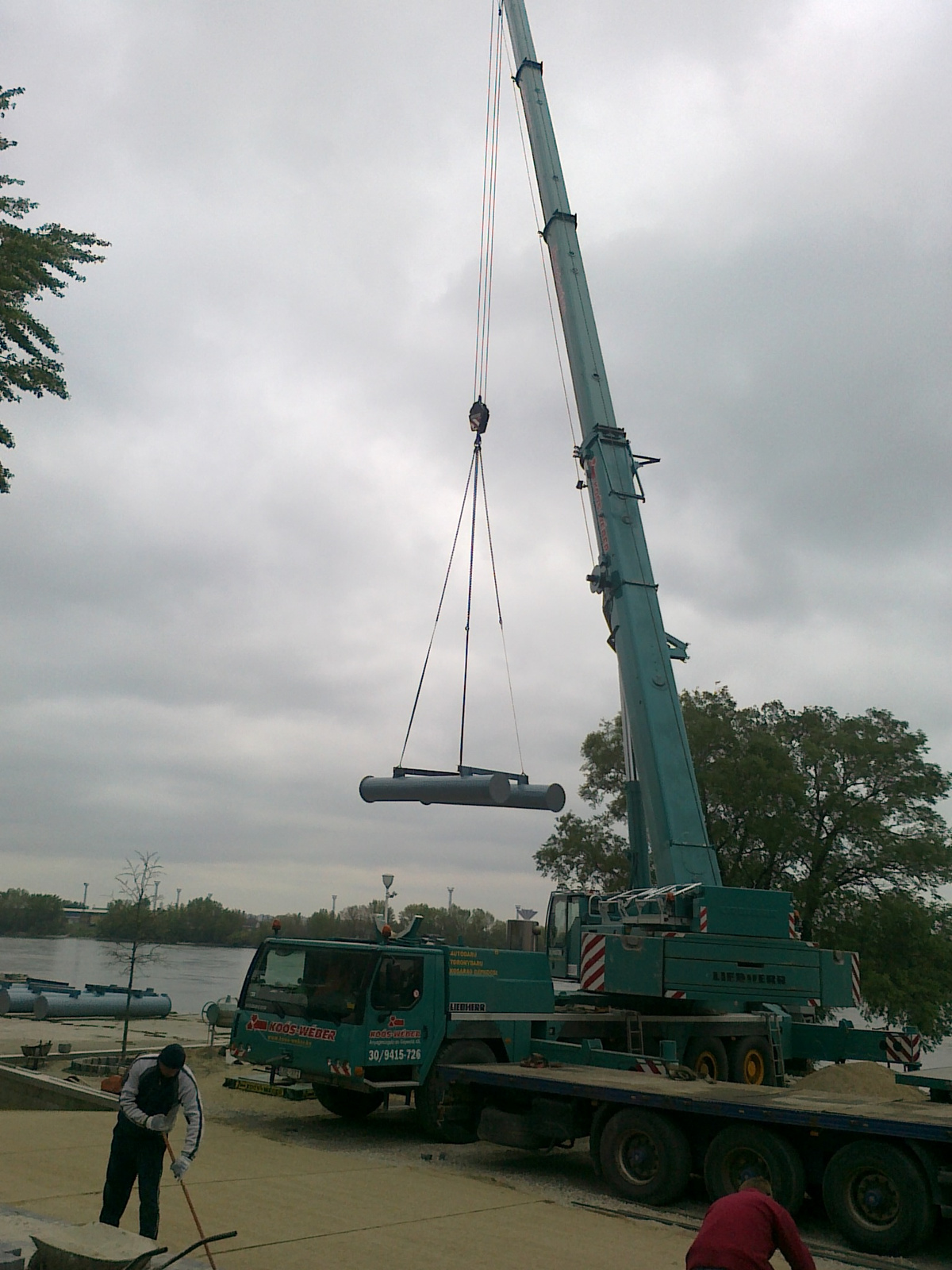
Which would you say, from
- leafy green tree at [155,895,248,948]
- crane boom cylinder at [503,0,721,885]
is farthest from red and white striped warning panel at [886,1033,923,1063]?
leafy green tree at [155,895,248,948]

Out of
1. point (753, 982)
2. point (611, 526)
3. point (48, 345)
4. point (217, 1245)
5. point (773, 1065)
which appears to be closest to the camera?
point (217, 1245)

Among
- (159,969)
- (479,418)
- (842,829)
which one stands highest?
(479,418)

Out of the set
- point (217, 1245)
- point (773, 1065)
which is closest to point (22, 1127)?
point (217, 1245)

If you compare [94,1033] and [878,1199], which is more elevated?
[878,1199]

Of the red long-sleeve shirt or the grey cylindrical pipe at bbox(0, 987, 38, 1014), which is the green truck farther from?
the grey cylindrical pipe at bbox(0, 987, 38, 1014)

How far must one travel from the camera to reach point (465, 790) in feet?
42.2

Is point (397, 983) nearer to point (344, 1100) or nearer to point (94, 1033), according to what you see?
point (344, 1100)

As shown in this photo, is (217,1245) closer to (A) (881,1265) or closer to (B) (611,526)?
(A) (881,1265)

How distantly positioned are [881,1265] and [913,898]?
24.0 meters

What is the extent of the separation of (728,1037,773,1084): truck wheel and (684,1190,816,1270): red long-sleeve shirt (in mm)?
10311

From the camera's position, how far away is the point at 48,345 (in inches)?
381

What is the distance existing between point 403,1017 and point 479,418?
417 inches

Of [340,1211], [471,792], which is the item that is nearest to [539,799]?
[471,792]

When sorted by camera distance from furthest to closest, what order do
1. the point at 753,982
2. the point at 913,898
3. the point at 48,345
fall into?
the point at 913,898 → the point at 753,982 → the point at 48,345
